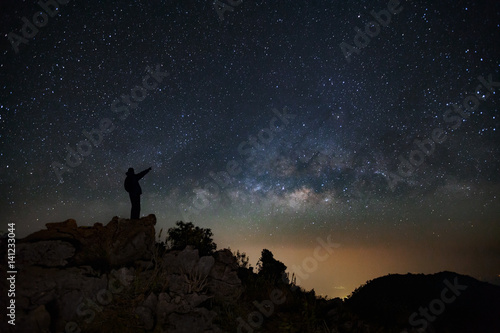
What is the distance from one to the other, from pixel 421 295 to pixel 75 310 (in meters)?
17.4

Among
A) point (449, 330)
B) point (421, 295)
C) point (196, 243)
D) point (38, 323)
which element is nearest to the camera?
point (38, 323)

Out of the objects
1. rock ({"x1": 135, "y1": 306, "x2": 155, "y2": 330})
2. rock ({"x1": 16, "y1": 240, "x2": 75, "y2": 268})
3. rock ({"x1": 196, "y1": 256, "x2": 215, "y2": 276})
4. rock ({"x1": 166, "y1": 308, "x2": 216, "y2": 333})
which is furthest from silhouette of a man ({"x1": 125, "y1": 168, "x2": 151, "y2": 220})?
rock ({"x1": 166, "y1": 308, "x2": 216, "y2": 333})

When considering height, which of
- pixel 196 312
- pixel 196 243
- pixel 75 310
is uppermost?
pixel 196 243

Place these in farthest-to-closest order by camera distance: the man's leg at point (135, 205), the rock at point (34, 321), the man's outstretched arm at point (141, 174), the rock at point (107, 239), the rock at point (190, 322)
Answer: the man's outstretched arm at point (141, 174)
the man's leg at point (135, 205)
the rock at point (107, 239)
the rock at point (190, 322)
the rock at point (34, 321)

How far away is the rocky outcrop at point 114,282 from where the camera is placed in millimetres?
7113

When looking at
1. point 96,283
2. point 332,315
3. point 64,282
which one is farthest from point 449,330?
point 64,282

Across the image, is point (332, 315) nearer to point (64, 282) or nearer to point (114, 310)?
point (114, 310)

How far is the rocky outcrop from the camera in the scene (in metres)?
7.11

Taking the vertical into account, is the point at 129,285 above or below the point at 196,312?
above

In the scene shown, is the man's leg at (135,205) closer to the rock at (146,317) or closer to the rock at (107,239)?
the rock at (107,239)

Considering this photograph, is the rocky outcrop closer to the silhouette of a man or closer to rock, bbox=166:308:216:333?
rock, bbox=166:308:216:333

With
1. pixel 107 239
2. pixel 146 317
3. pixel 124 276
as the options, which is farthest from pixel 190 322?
pixel 107 239

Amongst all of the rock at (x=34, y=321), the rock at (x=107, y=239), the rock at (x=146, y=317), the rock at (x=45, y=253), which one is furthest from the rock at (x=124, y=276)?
the rock at (x=34, y=321)

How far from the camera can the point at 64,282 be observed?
7523mm
